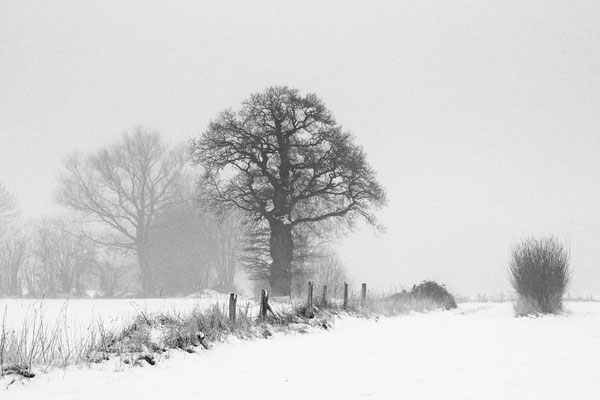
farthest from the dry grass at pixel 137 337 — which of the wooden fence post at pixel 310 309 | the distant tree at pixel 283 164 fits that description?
the distant tree at pixel 283 164

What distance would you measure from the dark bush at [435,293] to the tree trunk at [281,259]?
6.93m

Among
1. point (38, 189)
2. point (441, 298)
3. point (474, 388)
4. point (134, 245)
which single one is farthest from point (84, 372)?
point (38, 189)

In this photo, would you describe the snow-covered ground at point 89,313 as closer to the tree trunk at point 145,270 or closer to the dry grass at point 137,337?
the dry grass at point 137,337

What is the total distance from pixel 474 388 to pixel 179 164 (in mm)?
30328

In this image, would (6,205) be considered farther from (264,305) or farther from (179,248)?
(264,305)

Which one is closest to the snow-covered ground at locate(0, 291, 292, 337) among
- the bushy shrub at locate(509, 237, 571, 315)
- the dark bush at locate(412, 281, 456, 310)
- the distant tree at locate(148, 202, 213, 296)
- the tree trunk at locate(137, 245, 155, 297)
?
the bushy shrub at locate(509, 237, 571, 315)

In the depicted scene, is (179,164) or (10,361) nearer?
(10,361)

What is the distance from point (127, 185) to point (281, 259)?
1666 centimetres

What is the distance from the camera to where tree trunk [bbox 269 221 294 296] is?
64.7 ft

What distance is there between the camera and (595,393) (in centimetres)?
439

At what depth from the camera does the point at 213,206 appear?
20.6m

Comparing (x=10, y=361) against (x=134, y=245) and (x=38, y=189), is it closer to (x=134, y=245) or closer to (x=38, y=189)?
(x=134, y=245)

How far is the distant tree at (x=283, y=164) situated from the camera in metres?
20.1

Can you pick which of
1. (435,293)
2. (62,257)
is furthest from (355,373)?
(62,257)
